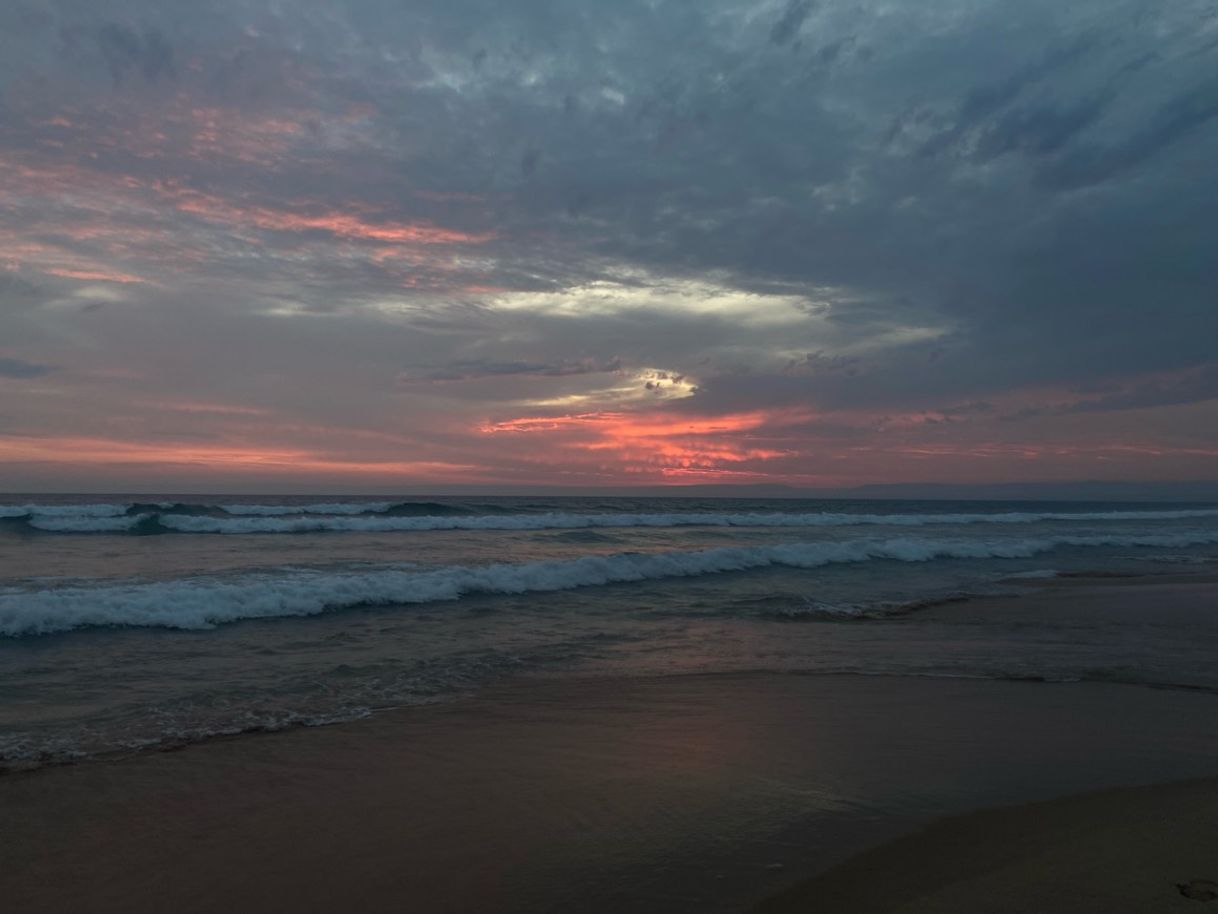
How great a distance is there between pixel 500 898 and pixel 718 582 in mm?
15880

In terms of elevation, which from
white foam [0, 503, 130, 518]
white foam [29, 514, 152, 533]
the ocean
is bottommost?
the ocean

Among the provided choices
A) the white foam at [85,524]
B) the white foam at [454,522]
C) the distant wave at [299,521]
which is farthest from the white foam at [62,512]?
the white foam at [454,522]

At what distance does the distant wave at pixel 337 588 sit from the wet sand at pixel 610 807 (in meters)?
6.58

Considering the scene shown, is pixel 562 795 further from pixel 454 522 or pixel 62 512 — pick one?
pixel 62 512

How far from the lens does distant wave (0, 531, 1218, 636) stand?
11.7 m

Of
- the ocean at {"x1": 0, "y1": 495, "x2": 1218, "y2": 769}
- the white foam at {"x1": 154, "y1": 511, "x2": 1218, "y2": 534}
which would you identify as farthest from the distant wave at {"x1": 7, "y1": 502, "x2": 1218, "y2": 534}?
the ocean at {"x1": 0, "y1": 495, "x2": 1218, "y2": 769}

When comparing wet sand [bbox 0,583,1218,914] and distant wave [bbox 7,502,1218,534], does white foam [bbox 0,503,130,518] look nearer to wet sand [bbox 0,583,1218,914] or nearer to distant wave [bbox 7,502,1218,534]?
distant wave [bbox 7,502,1218,534]

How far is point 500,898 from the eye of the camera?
12.8 feet

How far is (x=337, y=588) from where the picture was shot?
14.6m

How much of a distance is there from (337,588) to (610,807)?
422 inches

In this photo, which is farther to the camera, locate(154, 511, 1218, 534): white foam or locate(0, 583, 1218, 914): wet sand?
locate(154, 511, 1218, 534): white foam

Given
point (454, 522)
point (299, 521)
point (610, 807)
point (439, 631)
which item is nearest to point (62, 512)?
point (299, 521)

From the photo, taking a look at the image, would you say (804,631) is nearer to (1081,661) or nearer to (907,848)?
(1081,661)

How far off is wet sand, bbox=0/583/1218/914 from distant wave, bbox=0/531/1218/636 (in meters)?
6.58
